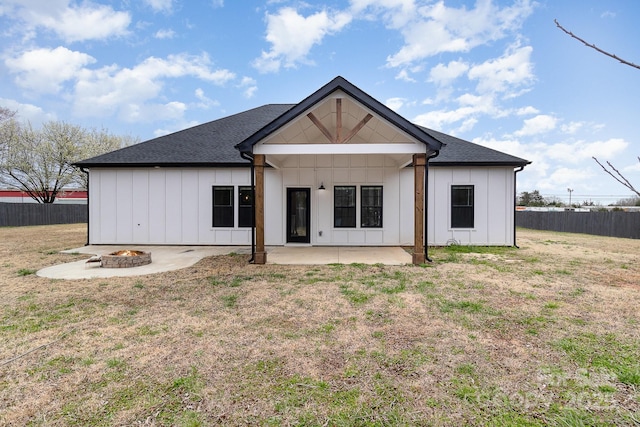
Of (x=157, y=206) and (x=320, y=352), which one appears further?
(x=157, y=206)

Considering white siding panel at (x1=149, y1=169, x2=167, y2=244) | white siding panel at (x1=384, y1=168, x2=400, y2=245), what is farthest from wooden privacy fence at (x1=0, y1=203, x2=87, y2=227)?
white siding panel at (x1=384, y1=168, x2=400, y2=245)

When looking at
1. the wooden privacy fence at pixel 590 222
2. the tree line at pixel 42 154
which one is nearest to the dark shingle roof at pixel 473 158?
the wooden privacy fence at pixel 590 222

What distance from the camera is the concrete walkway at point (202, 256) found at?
6676mm

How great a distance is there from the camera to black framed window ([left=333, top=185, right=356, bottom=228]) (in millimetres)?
10516

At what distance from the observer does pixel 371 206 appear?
10500 millimetres

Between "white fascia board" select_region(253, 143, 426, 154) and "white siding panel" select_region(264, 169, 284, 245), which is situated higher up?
"white fascia board" select_region(253, 143, 426, 154)

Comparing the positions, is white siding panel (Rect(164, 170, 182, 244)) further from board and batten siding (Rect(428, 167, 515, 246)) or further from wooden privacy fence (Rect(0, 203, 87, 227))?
wooden privacy fence (Rect(0, 203, 87, 227))

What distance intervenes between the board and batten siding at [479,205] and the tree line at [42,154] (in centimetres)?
2584

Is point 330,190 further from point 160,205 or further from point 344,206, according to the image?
point 160,205

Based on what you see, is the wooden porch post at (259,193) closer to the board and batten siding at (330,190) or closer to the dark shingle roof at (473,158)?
the board and batten siding at (330,190)

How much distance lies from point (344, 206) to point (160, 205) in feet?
20.9

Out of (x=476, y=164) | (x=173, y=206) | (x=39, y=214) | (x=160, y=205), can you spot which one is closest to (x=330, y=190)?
(x=476, y=164)

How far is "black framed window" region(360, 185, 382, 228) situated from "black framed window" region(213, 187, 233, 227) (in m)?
4.55

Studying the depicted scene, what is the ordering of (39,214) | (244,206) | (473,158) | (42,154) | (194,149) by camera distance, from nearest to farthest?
(473,158)
(244,206)
(194,149)
(39,214)
(42,154)
